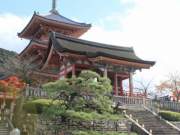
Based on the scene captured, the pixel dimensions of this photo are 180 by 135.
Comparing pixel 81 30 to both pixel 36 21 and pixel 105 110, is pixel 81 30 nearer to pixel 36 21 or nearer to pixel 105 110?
pixel 36 21

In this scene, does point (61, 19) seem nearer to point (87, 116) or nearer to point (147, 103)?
point (147, 103)

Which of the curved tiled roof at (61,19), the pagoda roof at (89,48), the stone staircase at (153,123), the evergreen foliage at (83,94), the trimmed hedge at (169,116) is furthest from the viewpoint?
the curved tiled roof at (61,19)

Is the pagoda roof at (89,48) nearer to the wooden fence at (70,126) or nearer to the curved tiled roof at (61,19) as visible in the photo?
the curved tiled roof at (61,19)

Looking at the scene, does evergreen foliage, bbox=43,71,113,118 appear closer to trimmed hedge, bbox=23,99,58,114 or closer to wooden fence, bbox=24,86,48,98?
trimmed hedge, bbox=23,99,58,114

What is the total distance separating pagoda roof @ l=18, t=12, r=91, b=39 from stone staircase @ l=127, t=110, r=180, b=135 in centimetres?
1916

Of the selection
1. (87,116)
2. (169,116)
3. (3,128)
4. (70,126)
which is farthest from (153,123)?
(3,128)

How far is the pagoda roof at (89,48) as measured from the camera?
3155 centimetres

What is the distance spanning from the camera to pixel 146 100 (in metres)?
31.5

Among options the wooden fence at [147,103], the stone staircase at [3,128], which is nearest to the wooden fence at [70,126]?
the stone staircase at [3,128]

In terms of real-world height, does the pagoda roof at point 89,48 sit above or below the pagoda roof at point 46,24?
below

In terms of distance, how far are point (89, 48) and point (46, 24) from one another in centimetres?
971

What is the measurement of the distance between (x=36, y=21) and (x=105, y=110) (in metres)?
25.5

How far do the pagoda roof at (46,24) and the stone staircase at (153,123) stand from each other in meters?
19.2

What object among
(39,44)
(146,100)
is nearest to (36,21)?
(39,44)
